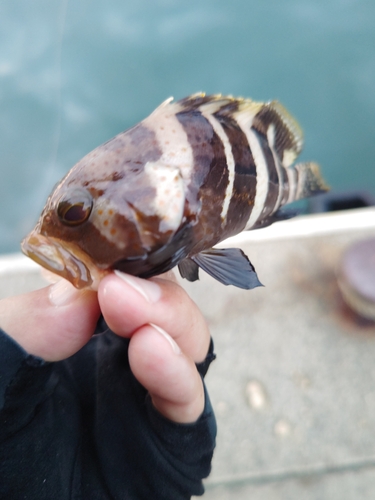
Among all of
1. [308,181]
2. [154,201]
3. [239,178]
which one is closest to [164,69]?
[308,181]

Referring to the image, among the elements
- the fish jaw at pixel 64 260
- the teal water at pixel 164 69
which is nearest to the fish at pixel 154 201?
the fish jaw at pixel 64 260

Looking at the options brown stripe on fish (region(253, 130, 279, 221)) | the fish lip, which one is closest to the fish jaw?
the fish lip

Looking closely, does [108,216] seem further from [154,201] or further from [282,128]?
[282,128]

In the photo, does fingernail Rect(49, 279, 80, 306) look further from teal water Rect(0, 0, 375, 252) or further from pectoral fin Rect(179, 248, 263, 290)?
teal water Rect(0, 0, 375, 252)

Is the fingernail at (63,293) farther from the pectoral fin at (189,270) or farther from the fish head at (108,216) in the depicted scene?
the pectoral fin at (189,270)

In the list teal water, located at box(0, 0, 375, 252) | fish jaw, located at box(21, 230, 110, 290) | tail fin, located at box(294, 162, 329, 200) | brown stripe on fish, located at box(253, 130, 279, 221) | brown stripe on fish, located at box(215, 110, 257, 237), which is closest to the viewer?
fish jaw, located at box(21, 230, 110, 290)

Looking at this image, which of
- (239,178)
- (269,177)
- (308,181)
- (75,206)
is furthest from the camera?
(308,181)

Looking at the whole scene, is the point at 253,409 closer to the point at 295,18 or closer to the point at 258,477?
the point at 258,477
